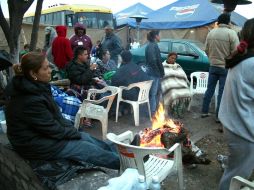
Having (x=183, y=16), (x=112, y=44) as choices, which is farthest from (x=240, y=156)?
(x=183, y=16)

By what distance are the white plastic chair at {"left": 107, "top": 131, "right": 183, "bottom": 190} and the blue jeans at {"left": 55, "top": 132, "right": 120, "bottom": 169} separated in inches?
8.8

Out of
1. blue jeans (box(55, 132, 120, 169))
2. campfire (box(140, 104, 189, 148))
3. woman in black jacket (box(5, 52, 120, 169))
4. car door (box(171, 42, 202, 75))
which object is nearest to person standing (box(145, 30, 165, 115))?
campfire (box(140, 104, 189, 148))

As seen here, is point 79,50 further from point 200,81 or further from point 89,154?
point 200,81

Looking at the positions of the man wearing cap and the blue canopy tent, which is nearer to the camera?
the man wearing cap

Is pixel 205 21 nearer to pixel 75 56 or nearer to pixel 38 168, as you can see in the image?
pixel 75 56

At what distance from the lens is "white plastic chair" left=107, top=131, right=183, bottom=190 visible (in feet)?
9.84

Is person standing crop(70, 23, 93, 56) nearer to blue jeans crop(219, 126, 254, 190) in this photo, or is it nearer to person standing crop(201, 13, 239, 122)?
person standing crop(201, 13, 239, 122)

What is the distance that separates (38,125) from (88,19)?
14.8 meters

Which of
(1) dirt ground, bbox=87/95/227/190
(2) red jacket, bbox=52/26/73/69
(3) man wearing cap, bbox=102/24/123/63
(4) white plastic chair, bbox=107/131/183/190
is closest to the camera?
(4) white plastic chair, bbox=107/131/183/190

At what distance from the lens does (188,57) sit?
1055 centimetres

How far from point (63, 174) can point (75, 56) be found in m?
3.30

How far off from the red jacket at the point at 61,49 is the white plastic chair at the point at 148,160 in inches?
164

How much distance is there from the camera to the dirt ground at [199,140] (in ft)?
13.4

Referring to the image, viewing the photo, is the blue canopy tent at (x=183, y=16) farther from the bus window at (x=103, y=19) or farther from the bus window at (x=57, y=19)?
the bus window at (x=57, y=19)
